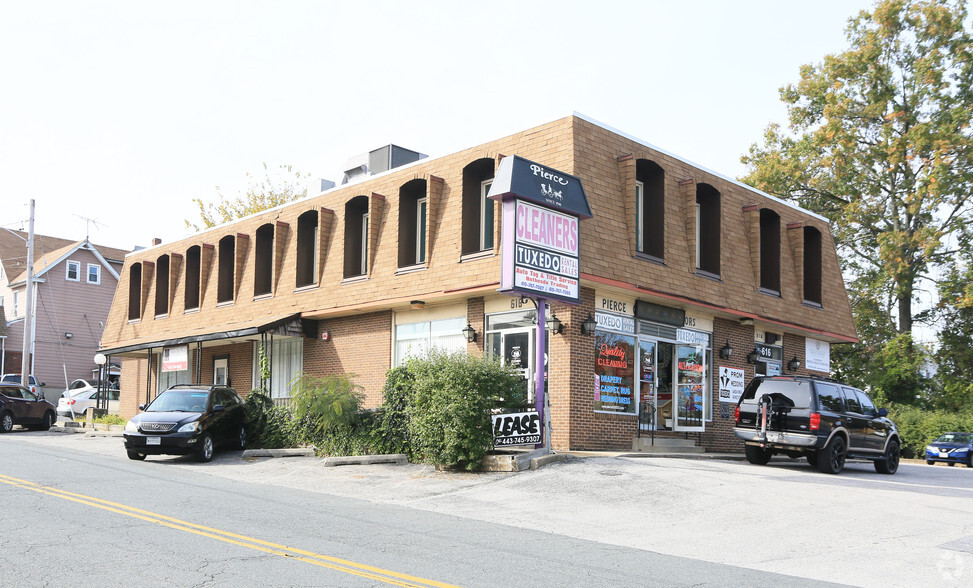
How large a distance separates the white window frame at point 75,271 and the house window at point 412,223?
35641mm

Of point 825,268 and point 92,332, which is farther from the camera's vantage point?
point 92,332

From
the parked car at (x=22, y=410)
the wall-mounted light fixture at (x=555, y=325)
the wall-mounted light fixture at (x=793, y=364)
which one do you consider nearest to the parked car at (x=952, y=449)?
the wall-mounted light fixture at (x=793, y=364)

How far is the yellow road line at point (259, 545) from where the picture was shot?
22.8 ft

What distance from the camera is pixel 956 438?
30703 millimetres

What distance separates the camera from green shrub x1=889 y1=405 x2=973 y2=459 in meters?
33.0

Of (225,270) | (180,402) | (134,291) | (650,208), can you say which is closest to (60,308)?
(134,291)

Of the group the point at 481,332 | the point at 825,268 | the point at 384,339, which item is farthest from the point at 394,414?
the point at 825,268

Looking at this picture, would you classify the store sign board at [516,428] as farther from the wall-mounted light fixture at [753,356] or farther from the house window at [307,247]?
the house window at [307,247]

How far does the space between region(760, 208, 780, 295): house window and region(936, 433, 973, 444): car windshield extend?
1253 centimetres

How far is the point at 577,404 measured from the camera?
17438 mm

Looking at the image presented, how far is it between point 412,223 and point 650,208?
637 centimetres

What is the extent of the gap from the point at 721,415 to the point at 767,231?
633cm

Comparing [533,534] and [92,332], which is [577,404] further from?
[92,332]

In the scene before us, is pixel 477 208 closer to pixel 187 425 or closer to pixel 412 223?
pixel 412 223
